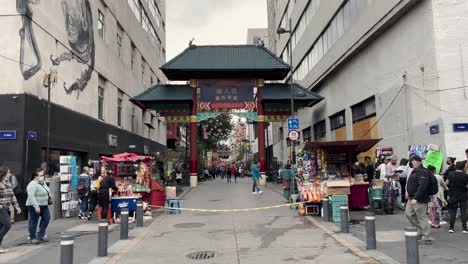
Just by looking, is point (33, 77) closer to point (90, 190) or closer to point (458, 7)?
point (90, 190)

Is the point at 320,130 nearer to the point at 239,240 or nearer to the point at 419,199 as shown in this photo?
the point at 239,240

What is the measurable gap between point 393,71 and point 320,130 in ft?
49.4

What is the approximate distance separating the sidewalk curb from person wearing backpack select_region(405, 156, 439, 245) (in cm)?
129

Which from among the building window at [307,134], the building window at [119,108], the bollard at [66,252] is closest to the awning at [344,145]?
the bollard at [66,252]

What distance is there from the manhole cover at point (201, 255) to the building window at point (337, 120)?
60.9 ft

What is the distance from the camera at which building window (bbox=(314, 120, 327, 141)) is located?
104 feet

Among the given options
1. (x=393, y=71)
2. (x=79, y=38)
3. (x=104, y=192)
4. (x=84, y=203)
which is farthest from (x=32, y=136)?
(x=393, y=71)

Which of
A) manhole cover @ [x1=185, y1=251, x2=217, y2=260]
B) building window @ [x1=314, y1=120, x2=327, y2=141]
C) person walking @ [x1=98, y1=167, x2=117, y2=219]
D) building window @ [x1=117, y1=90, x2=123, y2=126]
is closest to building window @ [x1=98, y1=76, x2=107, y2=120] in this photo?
building window @ [x1=117, y1=90, x2=123, y2=126]

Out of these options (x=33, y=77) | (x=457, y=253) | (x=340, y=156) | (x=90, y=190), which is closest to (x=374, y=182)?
(x=340, y=156)

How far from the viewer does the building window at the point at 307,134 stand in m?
36.8

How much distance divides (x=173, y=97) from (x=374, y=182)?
58.7 ft

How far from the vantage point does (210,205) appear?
18141 millimetres

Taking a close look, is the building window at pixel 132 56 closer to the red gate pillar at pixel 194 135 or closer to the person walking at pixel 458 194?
the red gate pillar at pixel 194 135

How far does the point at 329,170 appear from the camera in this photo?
15961mm
